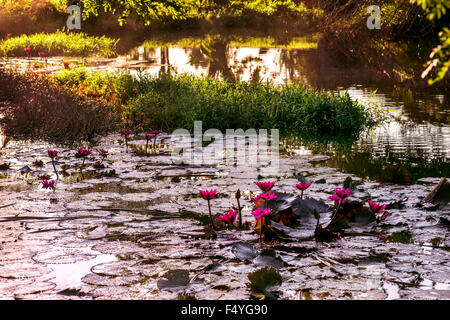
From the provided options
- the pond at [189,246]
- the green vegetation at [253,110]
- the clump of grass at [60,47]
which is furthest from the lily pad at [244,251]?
the clump of grass at [60,47]

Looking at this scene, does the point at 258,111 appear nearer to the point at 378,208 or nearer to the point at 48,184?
the point at 48,184

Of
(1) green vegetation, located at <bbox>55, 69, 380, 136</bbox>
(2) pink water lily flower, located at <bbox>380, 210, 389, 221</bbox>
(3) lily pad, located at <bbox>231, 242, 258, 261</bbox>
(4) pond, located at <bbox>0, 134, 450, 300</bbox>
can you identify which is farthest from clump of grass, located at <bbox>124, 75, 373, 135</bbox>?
(3) lily pad, located at <bbox>231, 242, 258, 261</bbox>

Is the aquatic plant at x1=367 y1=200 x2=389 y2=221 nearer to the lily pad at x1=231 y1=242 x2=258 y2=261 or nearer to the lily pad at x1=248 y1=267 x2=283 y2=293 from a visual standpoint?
the lily pad at x1=231 y1=242 x2=258 y2=261

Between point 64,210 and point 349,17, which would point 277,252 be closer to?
point 64,210

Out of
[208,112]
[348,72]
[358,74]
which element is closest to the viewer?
[208,112]

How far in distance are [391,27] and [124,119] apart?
16.9 metres

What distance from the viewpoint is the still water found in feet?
29.8

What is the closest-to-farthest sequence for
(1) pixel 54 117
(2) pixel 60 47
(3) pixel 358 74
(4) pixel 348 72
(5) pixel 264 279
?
(5) pixel 264 279, (1) pixel 54 117, (3) pixel 358 74, (4) pixel 348 72, (2) pixel 60 47

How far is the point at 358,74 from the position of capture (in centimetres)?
1927

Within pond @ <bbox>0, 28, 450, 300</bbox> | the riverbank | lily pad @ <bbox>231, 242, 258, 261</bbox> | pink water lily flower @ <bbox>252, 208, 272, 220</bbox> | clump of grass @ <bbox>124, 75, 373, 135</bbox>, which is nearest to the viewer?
pond @ <bbox>0, 28, 450, 300</bbox>

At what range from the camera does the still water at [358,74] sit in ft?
29.8

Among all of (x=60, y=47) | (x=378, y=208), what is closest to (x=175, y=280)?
(x=378, y=208)

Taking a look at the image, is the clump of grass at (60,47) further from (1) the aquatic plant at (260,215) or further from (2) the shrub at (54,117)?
A: (1) the aquatic plant at (260,215)
